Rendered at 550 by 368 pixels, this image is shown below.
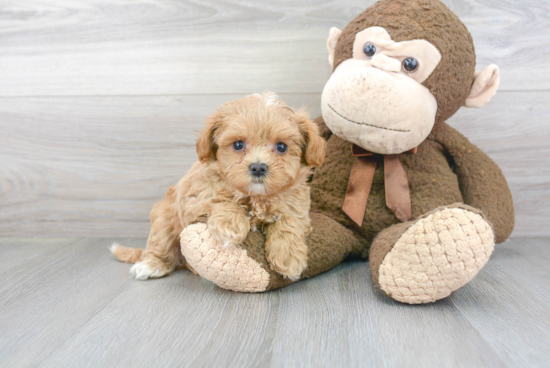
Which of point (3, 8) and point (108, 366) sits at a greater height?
point (3, 8)

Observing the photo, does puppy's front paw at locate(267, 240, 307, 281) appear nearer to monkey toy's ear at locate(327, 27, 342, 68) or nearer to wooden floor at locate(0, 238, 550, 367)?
wooden floor at locate(0, 238, 550, 367)

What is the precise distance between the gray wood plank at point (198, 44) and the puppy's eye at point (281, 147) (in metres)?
0.73

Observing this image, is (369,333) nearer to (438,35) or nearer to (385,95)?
(385,95)

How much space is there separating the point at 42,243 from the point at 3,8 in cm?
116

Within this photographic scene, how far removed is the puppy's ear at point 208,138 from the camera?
1319 mm

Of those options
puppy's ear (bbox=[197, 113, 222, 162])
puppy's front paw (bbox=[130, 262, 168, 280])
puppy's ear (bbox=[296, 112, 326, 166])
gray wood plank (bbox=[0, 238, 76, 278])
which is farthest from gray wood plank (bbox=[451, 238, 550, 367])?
gray wood plank (bbox=[0, 238, 76, 278])

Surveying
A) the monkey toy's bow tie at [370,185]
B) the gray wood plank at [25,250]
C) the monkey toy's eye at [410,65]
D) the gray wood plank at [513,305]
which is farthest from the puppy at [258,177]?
the gray wood plank at [25,250]

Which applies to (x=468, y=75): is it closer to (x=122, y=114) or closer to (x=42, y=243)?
(x=122, y=114)

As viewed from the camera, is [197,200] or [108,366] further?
[197,200]

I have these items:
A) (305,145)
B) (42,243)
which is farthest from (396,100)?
(42,243)

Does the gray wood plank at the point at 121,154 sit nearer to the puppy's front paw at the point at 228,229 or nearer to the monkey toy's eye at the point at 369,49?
the monkey toy's eye at the point at 369,49

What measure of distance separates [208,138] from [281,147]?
0.24 m

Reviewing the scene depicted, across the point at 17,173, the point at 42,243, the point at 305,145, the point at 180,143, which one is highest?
the point at 305,145

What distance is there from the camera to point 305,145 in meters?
1.37
